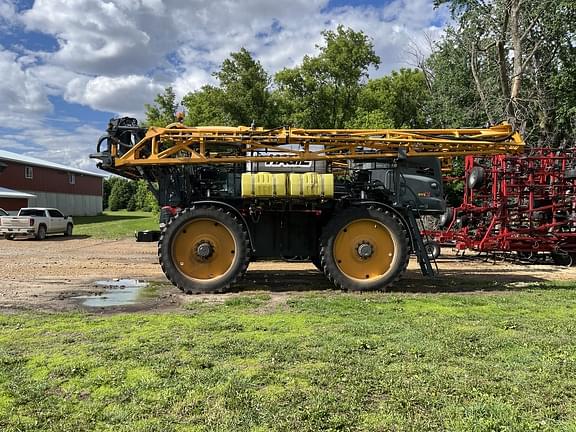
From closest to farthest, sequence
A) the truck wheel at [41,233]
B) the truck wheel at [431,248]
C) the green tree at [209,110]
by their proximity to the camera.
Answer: the truck wheel at [431,248]
the truck wheel at [41,233]
the green tree at [209,110]

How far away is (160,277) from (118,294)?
219 cm

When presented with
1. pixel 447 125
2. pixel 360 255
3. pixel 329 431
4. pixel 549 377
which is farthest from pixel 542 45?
pixel 329 431

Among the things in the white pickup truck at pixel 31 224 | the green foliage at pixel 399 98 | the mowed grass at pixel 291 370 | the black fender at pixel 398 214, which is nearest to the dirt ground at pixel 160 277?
the black fender at pixel 398 214

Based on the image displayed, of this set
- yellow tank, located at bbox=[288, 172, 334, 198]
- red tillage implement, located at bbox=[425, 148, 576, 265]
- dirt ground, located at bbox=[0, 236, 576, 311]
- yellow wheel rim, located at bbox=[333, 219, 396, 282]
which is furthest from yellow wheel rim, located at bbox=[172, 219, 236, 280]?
red tillage implement, located at bbox=[425, 148, 576, 265]

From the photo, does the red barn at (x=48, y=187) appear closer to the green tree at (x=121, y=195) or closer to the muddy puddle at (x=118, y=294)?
the green tree at (x=121, y=195)

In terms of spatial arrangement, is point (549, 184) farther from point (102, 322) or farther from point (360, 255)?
point (102, 322)

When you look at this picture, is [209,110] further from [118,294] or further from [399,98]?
[118,294]

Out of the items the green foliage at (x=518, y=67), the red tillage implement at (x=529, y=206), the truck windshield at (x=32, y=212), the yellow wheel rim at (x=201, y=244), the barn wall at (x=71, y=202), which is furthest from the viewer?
the barn wall at (x=71, y=202)

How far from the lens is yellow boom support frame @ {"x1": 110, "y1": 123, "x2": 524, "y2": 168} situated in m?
9.09

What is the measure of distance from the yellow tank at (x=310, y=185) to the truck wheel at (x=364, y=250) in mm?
546

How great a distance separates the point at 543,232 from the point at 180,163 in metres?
9.74

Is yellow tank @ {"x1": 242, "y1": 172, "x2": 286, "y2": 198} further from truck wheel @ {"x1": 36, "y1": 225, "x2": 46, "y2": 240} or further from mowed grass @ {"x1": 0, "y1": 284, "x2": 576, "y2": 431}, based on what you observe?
truck wheel @ {"x1": 36, "y1": 225, "x2": 46, "y2": 240}

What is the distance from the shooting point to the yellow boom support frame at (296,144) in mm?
9086

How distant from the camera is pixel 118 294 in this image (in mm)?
9375
